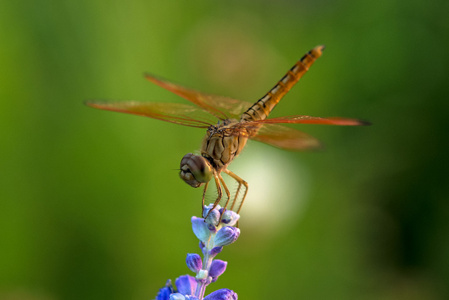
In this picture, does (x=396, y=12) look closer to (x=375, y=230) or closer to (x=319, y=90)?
(x=319, y=90)

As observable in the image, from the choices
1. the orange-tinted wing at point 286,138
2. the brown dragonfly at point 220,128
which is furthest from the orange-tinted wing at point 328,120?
the orange-tinted wing at point 286,138

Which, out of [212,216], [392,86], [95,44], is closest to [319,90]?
[392,86]

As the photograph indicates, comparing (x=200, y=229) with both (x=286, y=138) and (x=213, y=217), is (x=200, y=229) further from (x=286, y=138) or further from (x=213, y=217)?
(x=286, y=138)

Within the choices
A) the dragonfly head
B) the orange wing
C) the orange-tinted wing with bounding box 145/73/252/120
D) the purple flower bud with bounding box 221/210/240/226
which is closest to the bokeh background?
the orange-tinted wing with bounding box 145/73/252/120

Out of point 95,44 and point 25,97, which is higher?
point 95,44

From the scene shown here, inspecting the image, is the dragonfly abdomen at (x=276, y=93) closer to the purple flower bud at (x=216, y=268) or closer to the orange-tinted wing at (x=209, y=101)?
the orange-tinted wing at (x=209, y=101)

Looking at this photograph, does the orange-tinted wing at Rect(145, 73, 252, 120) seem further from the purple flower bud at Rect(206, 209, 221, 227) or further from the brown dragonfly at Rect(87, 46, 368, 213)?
the purple flower bud at Rect(206, 209, 221, 227)
